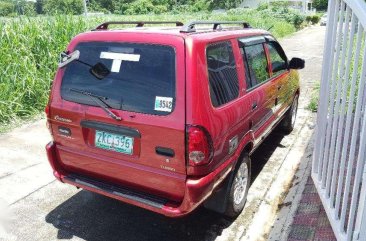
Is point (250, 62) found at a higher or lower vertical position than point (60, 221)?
higher

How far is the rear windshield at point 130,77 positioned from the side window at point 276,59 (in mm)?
2355

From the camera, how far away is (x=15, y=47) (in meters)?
7.03

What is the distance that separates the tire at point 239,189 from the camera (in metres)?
3.44

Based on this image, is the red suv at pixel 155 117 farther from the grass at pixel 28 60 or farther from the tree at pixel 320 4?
the tree at pixel 320 4

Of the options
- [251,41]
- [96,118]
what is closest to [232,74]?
[251,41]

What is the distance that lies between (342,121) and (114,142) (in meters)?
1.92

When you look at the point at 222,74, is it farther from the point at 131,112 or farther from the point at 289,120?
the point at 289,120

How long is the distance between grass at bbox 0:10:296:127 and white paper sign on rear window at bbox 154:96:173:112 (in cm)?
460

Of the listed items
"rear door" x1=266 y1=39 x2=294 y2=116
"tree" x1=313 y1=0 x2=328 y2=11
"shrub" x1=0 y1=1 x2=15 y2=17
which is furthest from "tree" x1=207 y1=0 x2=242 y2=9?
"rear door" x1=266 y1=39 x2=294 y2=116

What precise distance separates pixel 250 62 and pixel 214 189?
1.55 m

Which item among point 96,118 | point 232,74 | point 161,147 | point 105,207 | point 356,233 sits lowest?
point 105,207

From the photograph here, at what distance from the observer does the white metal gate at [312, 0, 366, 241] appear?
2.45 m

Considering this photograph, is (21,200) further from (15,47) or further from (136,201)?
(15,47)

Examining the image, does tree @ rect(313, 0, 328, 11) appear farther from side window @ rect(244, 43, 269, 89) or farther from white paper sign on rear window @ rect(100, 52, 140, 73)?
white paper sign on rear window @ rect(100, 52, 140, 73)
